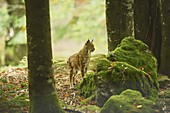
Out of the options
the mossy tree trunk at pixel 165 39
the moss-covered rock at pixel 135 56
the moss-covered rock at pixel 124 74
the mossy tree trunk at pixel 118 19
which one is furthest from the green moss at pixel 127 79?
the mossy tree trunk at pixel 165 39

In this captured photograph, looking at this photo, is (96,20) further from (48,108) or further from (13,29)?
(48,108)

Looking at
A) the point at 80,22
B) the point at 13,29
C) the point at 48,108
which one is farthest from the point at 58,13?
the point at 48,108

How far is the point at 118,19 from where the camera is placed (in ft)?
31.3

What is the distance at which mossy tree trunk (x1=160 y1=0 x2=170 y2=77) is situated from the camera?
9883 millimetres

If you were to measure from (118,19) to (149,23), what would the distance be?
49.4 inches

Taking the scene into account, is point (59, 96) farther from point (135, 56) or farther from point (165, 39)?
point (165, 39)

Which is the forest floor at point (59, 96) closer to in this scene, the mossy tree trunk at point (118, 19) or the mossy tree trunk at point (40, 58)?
the mossy tree trunk at point (40, 58)

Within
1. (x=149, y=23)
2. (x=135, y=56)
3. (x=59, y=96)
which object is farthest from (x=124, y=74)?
(x=149, y=23)

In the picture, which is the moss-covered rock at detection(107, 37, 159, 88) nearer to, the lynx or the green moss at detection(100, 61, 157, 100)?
the green moss at detection(100, 61, 157, 100)

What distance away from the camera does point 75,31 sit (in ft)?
70.3

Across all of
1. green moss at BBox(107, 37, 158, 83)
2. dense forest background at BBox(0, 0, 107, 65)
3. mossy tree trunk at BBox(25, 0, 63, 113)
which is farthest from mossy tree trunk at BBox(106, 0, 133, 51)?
dense forest background at BBox(0, 0, 107, 65)

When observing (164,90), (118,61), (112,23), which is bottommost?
(164,90)

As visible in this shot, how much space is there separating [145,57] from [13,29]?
34.4ft

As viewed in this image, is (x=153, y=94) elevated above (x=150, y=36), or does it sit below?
below
